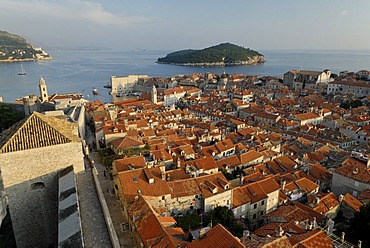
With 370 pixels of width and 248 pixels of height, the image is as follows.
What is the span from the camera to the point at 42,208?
12719mm

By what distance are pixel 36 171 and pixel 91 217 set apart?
3.51 m

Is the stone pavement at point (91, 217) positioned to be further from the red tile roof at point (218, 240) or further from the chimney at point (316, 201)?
the chimney at point (316, 201)

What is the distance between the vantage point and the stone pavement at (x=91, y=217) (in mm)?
9562

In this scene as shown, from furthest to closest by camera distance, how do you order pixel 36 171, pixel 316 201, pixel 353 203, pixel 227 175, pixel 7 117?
pixel 7 117 < pixel 227 175 < pixel 353 203 < pixel 316 201 < pixel 36 171

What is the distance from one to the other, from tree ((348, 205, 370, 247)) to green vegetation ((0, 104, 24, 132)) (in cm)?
3565

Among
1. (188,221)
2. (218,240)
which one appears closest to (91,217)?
(218,240)

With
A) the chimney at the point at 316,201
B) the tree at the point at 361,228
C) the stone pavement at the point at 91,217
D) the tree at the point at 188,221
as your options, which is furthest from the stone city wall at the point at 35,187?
the tree at the point at 361,228

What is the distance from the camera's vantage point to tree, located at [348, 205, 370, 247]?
15.9m

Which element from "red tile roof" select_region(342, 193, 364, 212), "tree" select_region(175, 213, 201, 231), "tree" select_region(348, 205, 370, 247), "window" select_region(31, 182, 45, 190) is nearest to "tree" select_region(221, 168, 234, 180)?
"tree" select_region(175, 213, 201, 231)

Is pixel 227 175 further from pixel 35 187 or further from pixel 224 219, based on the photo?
pixel 35 187

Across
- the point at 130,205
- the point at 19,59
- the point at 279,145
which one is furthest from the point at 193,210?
the point at 19,59

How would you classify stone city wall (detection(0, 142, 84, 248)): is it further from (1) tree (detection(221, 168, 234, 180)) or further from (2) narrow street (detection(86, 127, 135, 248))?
(1) tree (detection(221, 168, 234, 180))

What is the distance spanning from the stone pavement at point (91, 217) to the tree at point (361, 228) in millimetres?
14297

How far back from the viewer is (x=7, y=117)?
34.3m
